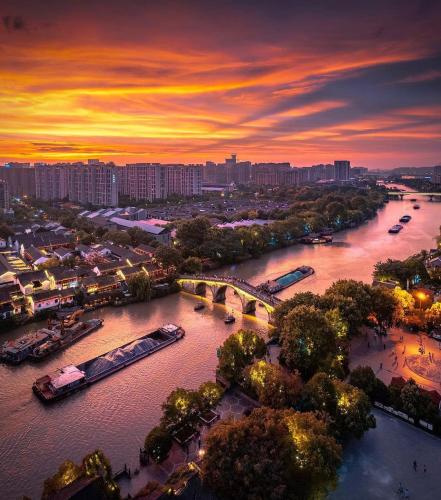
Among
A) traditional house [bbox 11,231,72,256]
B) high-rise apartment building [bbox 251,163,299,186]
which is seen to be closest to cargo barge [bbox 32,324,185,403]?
traditional house [bbox 11,231,72,256]

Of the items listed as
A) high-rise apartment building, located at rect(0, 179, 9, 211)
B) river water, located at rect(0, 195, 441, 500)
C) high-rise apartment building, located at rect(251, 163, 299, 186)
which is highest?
high-rise apartment building, located at rect(251, 163, 299, 186)

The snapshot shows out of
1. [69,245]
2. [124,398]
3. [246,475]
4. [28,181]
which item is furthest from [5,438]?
[28,181]

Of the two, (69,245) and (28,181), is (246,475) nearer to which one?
(69,245)

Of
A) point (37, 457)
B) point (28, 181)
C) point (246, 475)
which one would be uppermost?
point (28, 181)

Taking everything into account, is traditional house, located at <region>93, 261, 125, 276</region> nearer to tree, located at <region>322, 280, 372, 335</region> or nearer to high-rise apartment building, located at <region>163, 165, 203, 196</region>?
tree, located at <region>322, 280, 372, 335</region>

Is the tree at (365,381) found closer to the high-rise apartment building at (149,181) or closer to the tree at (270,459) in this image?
the tree at (270,459)

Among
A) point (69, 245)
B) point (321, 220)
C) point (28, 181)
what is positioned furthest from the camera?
point (28, 181)

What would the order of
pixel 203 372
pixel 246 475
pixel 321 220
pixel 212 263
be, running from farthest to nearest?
1. pixel 321 220
2. pixel 212 263
3. pixel 203 372
4. pixel 246 475
